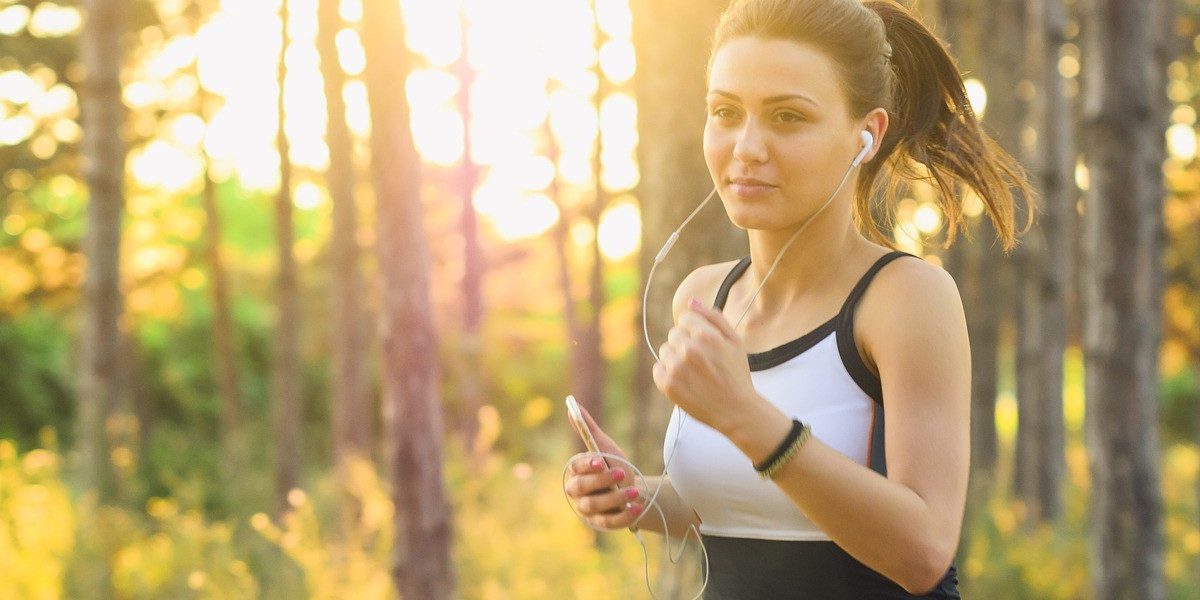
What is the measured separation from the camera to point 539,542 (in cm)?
Answer: 963

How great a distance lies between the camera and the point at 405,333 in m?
6.82

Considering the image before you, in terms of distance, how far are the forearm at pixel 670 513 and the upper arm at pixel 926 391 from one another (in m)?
0.67

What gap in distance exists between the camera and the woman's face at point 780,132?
2.24 m

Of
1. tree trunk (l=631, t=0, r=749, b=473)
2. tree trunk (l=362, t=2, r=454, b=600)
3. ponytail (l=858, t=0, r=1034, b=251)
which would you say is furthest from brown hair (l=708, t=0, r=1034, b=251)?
tree trunk (l=362, t=2, r=454, b=600)

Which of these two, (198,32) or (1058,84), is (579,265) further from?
(1058,84)

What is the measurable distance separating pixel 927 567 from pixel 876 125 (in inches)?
31.7

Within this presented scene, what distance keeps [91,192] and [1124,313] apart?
25.7ft

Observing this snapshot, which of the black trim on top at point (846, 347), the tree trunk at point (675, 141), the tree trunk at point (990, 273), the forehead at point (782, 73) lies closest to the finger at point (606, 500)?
the black trim on top at point (846, 347)

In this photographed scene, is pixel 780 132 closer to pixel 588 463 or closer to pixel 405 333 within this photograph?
pixel 588 463

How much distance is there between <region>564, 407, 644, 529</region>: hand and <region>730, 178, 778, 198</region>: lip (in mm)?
498

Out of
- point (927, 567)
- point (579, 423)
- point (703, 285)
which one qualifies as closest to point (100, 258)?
point (703, 285)

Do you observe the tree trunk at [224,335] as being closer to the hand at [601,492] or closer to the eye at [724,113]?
the hand at [601,492]

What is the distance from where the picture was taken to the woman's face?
2.24 m

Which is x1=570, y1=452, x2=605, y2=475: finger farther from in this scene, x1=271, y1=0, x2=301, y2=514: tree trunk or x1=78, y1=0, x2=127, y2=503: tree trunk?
x1=271, y1=0, x2=301, y2=514: tree trunk
